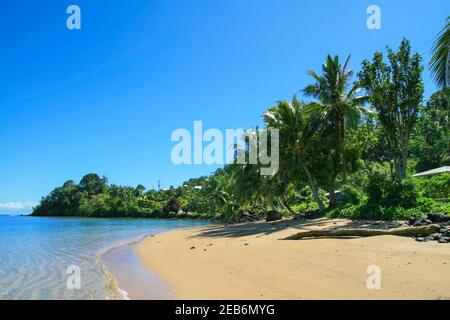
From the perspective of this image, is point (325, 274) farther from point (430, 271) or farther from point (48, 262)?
point (48, 262)

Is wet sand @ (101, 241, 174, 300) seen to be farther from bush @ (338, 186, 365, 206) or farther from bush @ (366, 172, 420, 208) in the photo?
bush @ (338, 186, 365, 206)

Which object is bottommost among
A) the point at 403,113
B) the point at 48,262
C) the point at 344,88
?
the point at 48,262

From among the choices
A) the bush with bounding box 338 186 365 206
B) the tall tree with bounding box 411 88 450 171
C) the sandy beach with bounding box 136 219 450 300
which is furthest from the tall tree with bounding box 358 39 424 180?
the tall tree with bounding box 411 88 450 171

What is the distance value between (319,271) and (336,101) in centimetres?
1903

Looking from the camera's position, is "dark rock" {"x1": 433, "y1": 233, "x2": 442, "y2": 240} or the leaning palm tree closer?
the leaning palm tree

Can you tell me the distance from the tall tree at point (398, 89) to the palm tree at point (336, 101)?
470 centimetres

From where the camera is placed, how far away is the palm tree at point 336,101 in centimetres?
2372

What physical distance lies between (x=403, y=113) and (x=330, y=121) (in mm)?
6959

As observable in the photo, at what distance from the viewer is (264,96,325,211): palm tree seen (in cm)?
2491

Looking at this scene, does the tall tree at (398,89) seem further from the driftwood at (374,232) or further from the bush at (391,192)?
the driftwood at (374,232)

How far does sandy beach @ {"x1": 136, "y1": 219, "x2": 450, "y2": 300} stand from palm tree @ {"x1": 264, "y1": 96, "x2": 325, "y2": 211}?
14914mm

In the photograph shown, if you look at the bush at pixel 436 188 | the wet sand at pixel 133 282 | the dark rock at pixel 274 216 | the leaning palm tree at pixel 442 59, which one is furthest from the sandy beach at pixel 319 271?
the dark rock at pixel 274 216

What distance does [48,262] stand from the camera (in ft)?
39.2
